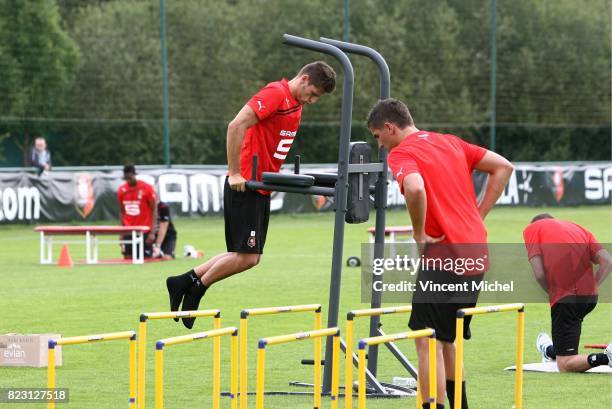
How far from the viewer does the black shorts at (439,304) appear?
8039mm

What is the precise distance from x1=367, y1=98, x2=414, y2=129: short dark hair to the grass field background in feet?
7.54

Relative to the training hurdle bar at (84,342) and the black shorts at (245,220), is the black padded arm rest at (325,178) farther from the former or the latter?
the training hurdle bar at (84,342)

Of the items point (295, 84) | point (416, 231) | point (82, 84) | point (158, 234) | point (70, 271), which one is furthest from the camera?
point (82, 84)

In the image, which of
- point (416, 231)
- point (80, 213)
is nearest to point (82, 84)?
point (80, 213)

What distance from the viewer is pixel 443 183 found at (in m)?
7.98

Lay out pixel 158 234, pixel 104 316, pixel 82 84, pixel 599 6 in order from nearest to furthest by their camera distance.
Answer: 1. pixel 104 316
2. pixel 158 234
3. pixel 82 84
4. pixel 599 6

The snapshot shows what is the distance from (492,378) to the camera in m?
10.5

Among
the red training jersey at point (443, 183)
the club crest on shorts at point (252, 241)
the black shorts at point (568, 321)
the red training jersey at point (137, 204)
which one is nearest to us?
the red training jersey at point (443, 183)

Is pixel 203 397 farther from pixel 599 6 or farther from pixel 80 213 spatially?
pixel 599 6

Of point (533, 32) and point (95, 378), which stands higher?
point (533, 32)

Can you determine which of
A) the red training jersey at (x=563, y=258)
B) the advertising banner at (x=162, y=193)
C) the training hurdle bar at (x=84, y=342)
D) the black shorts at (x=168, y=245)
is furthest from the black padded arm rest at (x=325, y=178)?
the advertising banner at (x=162, y=193)

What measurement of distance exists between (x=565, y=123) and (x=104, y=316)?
35.3 metres

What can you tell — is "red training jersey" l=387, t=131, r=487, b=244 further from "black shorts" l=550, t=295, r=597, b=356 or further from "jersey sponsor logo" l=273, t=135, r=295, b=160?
"black shorts" l=550, t=295, r=597, b=356
